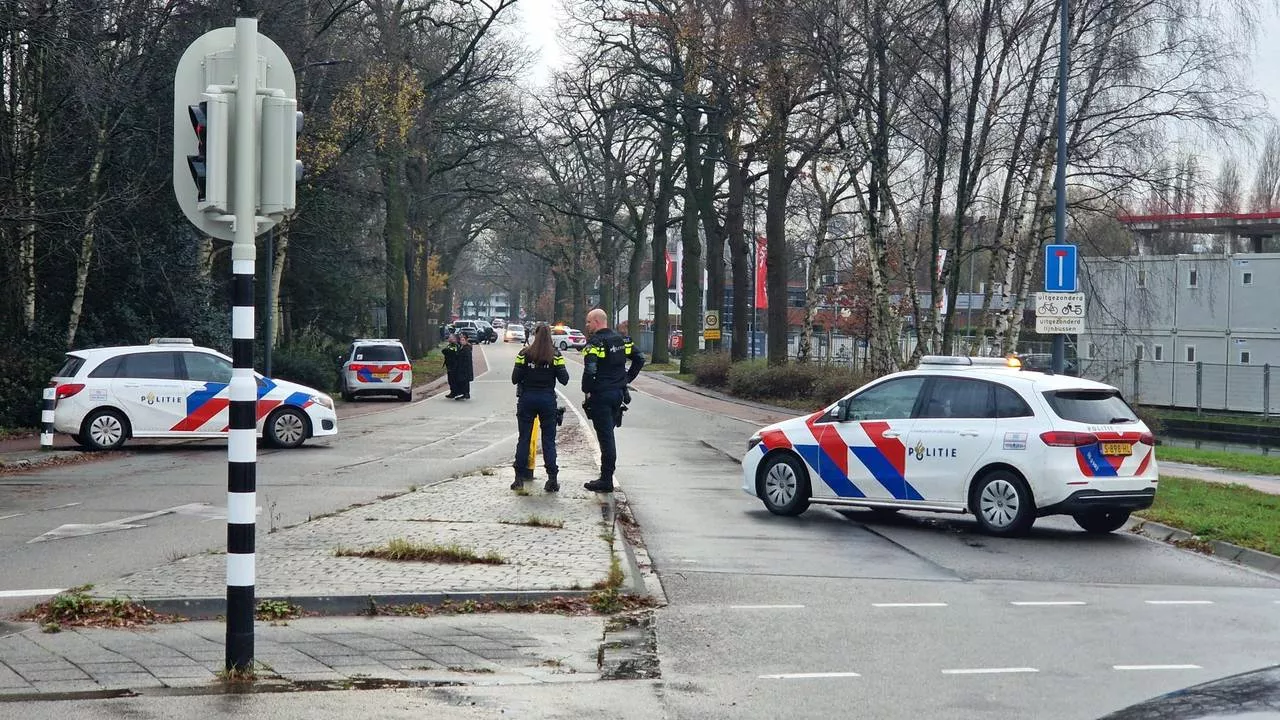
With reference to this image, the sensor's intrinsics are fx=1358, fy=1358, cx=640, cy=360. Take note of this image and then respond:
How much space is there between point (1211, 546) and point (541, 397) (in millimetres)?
Answer: 6755

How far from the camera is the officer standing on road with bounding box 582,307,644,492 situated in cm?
1462

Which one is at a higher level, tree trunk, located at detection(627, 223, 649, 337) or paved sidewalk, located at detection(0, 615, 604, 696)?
tree trunk, located at detection(627, 223, 649, 337)

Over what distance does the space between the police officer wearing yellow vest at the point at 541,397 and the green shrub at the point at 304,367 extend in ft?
70.6

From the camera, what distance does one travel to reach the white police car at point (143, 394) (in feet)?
66.4

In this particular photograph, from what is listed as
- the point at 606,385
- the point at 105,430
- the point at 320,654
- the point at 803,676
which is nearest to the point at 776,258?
the point at 105,430

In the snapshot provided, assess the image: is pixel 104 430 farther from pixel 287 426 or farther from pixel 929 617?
pixel 929 617

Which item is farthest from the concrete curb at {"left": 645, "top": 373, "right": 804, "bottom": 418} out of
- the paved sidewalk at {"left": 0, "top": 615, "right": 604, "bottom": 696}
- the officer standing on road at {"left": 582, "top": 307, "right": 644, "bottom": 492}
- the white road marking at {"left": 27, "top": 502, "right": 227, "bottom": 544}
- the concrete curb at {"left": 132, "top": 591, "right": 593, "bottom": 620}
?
the paved sidewalk at {"left": 0, "top": 615, "right": 604, "bottom": 696}

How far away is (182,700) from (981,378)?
29.3 ft

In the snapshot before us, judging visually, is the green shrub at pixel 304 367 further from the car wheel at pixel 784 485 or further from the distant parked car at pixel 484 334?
the distant parked car at pixel 484 334

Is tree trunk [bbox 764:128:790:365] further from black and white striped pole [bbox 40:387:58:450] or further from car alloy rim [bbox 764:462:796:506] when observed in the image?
car alloy rim [bbox 764:462:796:506]

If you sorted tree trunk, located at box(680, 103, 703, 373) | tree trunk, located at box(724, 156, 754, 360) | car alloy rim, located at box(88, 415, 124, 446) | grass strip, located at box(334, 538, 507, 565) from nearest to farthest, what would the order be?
grass strip, located at box(334, 538, 507, 565) < car alloy rim, located at box(88, 415, 124, 446) < tree trunk, located at box(724, 156, 754, 360) < tree trunk, located at box(680, 103, 703, 373)

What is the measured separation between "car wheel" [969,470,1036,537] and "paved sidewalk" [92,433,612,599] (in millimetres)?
3631

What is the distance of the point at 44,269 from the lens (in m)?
26.5

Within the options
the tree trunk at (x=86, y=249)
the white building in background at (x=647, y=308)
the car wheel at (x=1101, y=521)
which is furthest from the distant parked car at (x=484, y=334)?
the car wheel at (x=1101, y=521)
